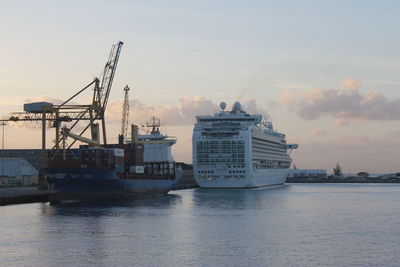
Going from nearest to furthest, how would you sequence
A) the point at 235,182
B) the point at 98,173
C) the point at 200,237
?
the point at 200,237 → the point at 98,173 → the point at 235,182

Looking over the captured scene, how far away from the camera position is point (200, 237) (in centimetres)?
4862

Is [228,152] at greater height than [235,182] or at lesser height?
greater

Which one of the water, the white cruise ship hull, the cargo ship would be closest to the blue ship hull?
the cargo ship

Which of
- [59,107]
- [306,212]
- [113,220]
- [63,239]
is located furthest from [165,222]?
[59,107]

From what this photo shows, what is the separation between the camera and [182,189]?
152 m

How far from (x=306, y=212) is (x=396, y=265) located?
34434 millimetres

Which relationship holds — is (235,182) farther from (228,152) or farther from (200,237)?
(200,237)

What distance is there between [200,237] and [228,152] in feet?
250

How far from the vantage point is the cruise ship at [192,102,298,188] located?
403ft

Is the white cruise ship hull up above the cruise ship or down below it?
below

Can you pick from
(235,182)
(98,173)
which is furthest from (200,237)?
(235,182)

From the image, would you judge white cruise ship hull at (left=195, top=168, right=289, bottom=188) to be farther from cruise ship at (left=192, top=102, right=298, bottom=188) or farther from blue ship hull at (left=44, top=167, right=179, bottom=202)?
blue ship hull at (left=44, top=167, right=179, bottom=202)

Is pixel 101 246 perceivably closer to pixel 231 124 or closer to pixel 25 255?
pixel 25 255

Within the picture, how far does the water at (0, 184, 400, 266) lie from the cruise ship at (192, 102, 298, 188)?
4844cm
